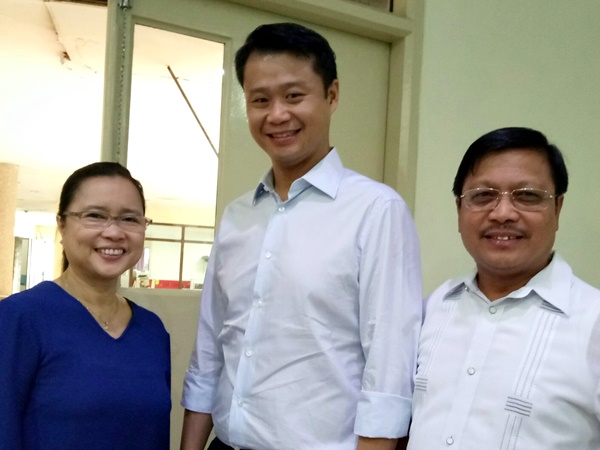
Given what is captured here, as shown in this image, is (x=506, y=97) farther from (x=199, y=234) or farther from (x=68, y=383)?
(x=68, y=383)

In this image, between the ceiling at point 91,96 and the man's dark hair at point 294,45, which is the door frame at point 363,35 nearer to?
the ceiling at point 91,96

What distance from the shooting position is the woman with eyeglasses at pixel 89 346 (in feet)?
3.81

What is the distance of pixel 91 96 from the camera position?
425 cm

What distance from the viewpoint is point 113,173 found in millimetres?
1354

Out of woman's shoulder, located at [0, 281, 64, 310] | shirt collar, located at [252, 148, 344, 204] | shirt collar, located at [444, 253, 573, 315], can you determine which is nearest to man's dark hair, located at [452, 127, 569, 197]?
shirt collar, located at [444, 253, 573, 315]

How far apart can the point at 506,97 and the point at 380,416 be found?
5.39ft

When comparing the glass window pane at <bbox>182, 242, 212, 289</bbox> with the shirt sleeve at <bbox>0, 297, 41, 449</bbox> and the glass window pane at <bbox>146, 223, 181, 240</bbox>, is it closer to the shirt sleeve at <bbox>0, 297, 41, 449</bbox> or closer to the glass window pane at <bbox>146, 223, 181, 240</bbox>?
the glass window pane at <bbox>146, 223, 181, 240</bbox>

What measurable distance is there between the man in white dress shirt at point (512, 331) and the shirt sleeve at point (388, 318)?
3 cm

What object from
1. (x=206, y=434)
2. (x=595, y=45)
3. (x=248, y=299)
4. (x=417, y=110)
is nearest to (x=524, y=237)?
(x=248, y=299)

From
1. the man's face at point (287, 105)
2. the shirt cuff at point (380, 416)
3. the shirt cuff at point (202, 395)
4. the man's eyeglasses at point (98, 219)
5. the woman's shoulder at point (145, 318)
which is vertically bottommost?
the shirt cuff at point (202, 395)

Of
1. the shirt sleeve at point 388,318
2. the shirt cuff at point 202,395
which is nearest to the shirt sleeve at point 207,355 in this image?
the shirt cuff at point 202,395

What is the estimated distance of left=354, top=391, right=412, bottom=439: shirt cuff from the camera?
1.06m

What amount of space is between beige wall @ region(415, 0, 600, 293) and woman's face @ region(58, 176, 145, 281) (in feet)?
3.76

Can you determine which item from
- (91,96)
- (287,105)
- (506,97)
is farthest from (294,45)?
(91,96)
